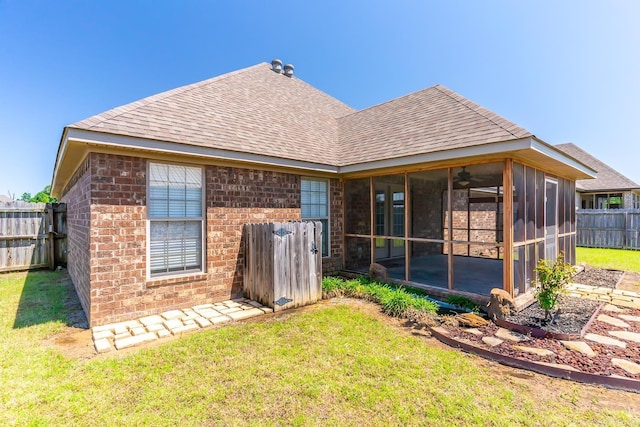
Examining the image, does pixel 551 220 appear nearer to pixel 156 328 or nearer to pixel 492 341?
pixel 492 341

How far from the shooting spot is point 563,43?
27.8ft

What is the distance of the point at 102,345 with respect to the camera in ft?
13.2

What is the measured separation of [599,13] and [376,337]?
371 inches

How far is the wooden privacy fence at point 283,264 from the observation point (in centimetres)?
551

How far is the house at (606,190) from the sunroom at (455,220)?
37.9ft

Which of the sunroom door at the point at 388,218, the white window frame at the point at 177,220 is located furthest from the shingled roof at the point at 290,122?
the sunroom door at the point at 388,218

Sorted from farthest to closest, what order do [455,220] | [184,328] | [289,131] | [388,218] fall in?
[455,220] < [388,218] < [289,131] < [184,328]

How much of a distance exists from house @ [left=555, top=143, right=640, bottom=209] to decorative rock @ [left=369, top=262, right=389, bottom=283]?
659 inches

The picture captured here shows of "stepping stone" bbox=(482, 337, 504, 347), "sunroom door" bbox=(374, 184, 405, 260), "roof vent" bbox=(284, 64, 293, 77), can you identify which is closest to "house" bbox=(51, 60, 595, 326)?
"sunroom door" bbox=(374, 184, 405, 260)

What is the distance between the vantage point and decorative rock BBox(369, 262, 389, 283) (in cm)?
709

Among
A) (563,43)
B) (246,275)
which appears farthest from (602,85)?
(246,275)

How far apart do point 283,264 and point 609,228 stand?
713 inches

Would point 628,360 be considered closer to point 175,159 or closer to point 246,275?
point 246,275

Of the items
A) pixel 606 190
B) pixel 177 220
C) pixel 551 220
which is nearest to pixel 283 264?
pixel 177 220
